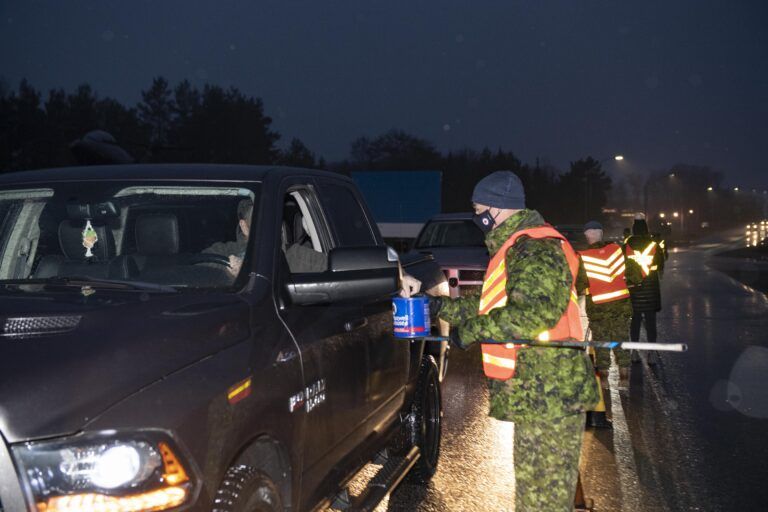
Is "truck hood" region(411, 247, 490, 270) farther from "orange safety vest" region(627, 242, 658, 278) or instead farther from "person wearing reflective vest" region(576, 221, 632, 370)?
"person wearing reflective vest" region(576, 221, 632, 370)

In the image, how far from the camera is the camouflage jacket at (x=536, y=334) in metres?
3.53

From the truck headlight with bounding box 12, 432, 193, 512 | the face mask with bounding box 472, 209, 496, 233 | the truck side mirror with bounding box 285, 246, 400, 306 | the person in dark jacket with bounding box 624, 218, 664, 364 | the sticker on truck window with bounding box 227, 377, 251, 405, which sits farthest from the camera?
the person in dark jacket with bounding box 624, 218, 664, 364

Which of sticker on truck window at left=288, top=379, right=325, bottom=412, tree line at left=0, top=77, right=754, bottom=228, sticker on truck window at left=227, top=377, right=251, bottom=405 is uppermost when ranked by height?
tree line at left=0, top=77, right=754, bottom=228

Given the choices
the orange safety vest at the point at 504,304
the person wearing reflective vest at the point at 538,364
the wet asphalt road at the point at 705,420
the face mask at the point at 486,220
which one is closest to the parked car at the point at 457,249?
the wet asphalt road at the point at 705,420

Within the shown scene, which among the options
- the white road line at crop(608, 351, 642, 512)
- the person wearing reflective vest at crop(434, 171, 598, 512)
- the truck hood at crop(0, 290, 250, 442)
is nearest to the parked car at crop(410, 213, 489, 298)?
the white road line at crop(608, 351, 642, 512)

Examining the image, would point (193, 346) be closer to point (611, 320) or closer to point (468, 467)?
point (468, 467)

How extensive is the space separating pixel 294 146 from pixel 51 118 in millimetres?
29844

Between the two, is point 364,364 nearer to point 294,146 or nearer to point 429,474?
point 429,474

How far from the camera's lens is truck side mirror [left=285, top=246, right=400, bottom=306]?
3.49 m

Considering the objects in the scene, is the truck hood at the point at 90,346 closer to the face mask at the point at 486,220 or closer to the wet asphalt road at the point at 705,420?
the face mask at the point at 486,220

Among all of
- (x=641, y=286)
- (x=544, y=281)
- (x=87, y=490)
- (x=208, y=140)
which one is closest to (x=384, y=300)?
(x=544, y=281)

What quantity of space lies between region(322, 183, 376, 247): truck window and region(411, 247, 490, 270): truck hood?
619 centimetres

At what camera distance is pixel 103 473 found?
2.29 m

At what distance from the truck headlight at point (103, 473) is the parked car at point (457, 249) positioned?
329 inches
